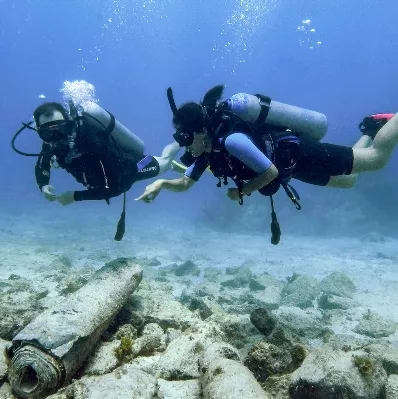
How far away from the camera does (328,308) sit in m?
8.14

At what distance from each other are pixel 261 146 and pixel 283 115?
716 mm

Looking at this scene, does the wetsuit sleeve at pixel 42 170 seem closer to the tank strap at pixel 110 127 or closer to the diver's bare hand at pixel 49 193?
the diver's bare hand at pixel 49 193

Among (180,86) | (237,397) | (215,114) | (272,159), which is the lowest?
(237,397)

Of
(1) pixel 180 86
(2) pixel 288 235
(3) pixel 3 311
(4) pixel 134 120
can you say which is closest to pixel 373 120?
(3) pixel 3 311

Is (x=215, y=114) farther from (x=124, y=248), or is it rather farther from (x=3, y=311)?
(x=124, y=248)

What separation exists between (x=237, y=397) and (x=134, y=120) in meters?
152

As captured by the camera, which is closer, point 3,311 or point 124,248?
point 3,311

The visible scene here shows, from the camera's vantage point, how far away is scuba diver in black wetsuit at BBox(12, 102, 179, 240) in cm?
552

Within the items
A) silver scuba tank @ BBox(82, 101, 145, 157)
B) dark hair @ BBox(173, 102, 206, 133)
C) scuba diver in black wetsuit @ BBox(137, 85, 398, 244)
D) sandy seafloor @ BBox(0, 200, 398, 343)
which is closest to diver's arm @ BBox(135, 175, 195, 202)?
scuba diver in black wetsuit @ BBox(137, 85, 398, 244)

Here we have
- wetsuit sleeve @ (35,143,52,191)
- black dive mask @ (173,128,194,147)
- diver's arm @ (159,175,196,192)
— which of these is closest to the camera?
black dive mask @ (173,128,194,147)

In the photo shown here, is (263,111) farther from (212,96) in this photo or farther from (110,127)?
(110,127)

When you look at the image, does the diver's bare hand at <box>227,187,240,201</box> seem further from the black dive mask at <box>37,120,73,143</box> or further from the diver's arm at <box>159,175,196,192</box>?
the black dive mask at <box>37,120,73,143</box>

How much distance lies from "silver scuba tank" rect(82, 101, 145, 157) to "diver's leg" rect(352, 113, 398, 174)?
4.17 m

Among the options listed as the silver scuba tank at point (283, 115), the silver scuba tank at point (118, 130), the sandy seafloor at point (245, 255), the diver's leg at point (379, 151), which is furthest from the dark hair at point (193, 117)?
the sandy seafloor at point (245, 255)
